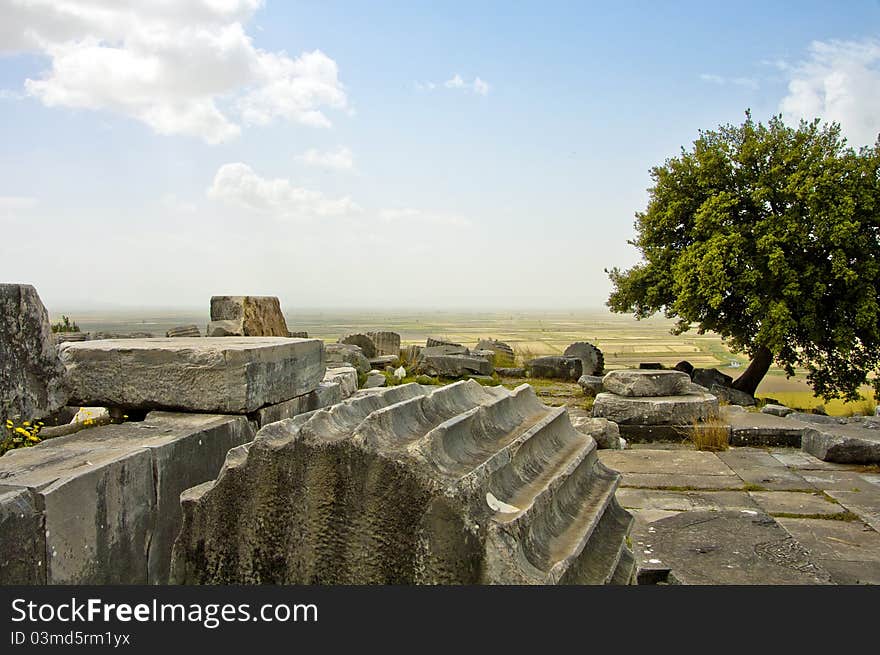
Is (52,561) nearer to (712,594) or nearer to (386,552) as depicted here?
(386,552)

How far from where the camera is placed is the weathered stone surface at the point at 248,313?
942 centimetres

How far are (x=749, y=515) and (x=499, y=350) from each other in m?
12.9

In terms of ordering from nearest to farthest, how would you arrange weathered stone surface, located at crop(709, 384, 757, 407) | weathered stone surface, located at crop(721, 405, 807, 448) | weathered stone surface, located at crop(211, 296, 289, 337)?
1. weathered stone surface, located at crop(721, 405, 807, 448)
2. weathered stone surface, located at crop(211, 296, 289, 337)
3. weathered stone surface, located at crop(709, 384, 757, 407)

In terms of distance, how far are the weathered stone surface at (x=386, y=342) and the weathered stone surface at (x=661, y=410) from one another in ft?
28.6

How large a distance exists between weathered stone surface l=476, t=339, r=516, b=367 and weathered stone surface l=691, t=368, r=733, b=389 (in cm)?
425

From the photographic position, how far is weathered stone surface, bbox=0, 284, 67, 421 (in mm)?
3145

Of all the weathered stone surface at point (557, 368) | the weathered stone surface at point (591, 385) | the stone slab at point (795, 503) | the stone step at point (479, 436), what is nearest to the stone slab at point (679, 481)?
the stone slab at point (795, 503)

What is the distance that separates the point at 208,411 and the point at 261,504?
1.33 meters

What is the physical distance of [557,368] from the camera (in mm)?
14352

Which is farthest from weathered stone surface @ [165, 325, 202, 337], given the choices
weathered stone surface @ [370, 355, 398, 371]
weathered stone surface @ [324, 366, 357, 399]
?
weathered stone surface @ [324, 366, 357, 399]

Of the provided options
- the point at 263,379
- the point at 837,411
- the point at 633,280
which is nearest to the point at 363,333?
the point at 633,280

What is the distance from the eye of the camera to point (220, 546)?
246cm

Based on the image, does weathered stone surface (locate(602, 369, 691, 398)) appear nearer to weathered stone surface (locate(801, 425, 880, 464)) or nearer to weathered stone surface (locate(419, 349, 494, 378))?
weathered stone surface (locate(801, 425, 880, 464))

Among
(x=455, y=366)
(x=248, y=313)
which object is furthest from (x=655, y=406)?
(x=455, y=366)
